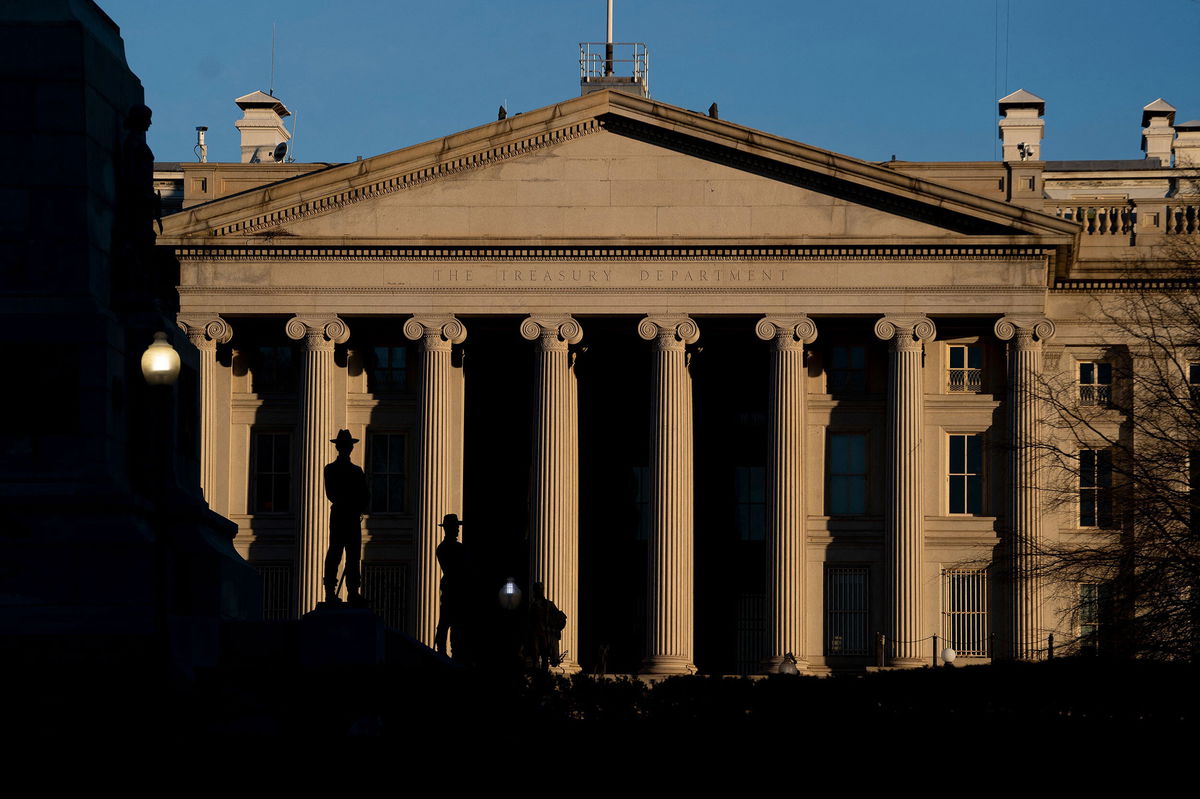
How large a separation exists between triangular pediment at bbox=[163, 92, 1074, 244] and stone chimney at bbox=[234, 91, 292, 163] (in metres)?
19.1

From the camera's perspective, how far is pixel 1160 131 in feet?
299

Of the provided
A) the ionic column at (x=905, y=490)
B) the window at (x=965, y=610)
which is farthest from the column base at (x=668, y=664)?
the window at (x=965, y=610)

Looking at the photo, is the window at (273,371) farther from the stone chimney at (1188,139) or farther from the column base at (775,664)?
the stone chimney at (1188,139)

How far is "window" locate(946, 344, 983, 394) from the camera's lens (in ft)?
213

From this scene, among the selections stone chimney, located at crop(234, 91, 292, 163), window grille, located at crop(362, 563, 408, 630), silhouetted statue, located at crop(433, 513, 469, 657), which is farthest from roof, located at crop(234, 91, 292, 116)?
silhouetted statue, located at crop(433, 513, 469, 657)

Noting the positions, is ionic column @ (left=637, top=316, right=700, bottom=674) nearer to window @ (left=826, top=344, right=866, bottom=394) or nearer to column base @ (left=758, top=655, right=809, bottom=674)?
column base @ (left=758, top=655, right=809, bottom=674)

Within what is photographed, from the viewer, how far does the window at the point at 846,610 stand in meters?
63.2

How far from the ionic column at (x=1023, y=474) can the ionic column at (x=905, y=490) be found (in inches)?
91.7

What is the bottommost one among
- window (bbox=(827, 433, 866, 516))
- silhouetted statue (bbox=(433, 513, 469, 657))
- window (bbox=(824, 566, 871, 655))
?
window (bbox=(824, 566, 871, 655))

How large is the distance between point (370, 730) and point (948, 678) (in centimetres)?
1631

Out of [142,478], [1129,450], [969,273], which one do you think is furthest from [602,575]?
[142,478]

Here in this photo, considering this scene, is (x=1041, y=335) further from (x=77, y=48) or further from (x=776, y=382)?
(x=77, y=48)

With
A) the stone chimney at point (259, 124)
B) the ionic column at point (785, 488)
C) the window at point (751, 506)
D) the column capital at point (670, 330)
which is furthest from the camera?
the stone chimney at point (259, 124)

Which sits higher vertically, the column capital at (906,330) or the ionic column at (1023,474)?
the column capital at (906,330)
